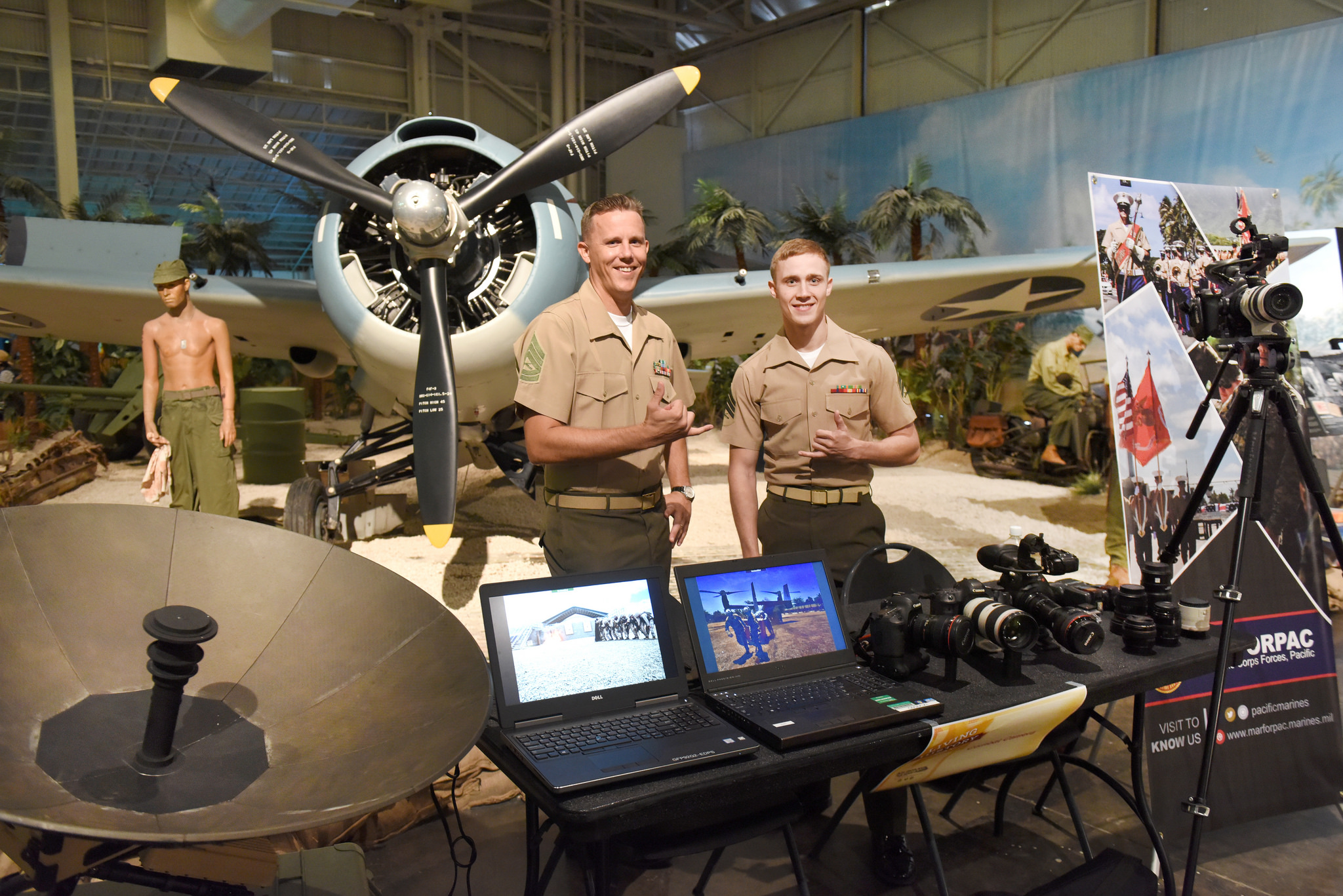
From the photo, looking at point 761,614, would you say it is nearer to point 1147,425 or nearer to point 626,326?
point 626,326

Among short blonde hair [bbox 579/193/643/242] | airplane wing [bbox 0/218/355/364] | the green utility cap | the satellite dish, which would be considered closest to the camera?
the satellite dish

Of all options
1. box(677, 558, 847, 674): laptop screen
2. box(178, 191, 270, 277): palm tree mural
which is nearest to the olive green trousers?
box(677, 558, 847, 674): laptop screen

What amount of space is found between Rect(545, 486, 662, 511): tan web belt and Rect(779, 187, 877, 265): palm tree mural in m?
10.4

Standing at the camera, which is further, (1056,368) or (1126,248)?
(1056,368)

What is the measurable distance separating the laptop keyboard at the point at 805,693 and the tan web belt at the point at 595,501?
83 centimetres

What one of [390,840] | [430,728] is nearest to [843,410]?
[430,728]

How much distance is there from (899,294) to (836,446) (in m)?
3.97

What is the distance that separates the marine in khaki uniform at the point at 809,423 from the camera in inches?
104

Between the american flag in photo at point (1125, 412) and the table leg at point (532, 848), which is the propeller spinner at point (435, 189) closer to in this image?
the table leg at point (532, 848)

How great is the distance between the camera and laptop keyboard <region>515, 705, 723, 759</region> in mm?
1528

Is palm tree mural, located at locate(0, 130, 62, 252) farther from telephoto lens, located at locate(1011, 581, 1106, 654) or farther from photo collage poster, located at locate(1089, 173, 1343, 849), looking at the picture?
telephoto lens, located at locate(1011, 581, 1106, 654)

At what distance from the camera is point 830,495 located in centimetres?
271

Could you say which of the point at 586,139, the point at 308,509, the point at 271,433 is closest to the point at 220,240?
the point at 271,433

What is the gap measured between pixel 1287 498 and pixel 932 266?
303 centimetres
